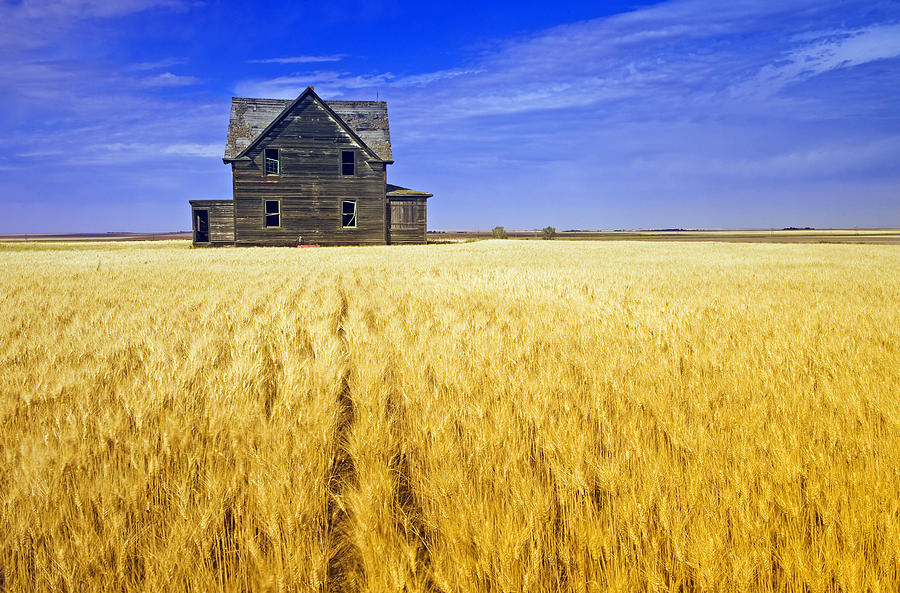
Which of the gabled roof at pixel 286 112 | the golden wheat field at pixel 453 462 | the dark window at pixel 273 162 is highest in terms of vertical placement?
the gabled roof at pixel 286 112

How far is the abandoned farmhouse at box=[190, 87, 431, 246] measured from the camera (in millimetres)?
29188

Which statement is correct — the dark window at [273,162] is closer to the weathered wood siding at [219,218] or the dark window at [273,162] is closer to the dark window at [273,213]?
the dark window at [273,213]

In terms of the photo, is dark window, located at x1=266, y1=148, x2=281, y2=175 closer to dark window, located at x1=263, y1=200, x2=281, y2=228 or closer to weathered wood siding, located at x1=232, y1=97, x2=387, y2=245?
weathered wood siding, located at x1=232, y1=97, x2=387, y2=245

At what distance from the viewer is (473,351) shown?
14.4 ft

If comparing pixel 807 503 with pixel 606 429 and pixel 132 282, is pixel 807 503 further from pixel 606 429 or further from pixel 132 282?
pixel 132 282

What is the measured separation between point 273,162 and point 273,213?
3007 millimetres

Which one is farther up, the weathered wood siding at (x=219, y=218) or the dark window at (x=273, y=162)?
the dark window at (x=273, y=162)

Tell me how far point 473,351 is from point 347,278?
819cm

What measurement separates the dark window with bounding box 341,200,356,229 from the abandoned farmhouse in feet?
0.21

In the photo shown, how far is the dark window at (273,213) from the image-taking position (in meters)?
29.9

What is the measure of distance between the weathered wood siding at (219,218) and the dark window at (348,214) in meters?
7.83

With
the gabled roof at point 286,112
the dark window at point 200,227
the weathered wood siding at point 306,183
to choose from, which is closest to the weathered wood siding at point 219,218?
the dark window at point 200,227

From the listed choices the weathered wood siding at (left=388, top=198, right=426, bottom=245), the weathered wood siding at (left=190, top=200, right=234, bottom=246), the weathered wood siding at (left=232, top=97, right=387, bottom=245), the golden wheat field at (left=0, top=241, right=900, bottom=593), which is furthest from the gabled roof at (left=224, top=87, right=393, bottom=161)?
the golden wheat field at (left=0, top=241, right=900, bottom=593)

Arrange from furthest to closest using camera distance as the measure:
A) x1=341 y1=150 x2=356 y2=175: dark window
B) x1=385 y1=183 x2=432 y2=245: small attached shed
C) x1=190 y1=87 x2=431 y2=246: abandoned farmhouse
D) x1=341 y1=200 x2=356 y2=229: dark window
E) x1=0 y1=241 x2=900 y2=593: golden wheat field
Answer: x1=385 y1=183 x2=432 y2=245: small attached shed, x1=341 y1=200 x2=356 y2=229: dark window, x1=341 y1=150 x2=356 y2=175: dark window, x1=190 y1=87 x2=431 y2=246: abandoned farmhouse, x1=0 y1=241 x2=900 y2=593: golden wheat field
